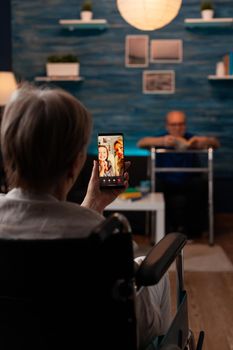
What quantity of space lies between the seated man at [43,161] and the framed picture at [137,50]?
5017mm

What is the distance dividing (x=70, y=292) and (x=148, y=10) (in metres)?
3.37

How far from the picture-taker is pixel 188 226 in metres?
5.21

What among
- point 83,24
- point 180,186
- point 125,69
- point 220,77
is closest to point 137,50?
point 125,69

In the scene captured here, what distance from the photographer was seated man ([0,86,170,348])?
1.19 metres

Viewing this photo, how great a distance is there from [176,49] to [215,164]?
4.20 feet

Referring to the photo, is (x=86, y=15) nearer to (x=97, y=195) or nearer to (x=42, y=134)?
(x=97, y=195)

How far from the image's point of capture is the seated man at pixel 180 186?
5141 mm

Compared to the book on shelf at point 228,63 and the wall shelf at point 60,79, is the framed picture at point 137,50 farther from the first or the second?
the book on shelf at point 228,63

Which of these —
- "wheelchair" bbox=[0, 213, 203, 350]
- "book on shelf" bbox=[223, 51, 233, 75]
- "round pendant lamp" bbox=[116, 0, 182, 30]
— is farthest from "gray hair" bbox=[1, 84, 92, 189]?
"book on shelf" bbox=[223, 51, 233, 75]

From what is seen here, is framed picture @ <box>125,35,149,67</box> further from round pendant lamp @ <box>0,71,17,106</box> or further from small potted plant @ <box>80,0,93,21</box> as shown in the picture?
round pendant lamp @ <box>0,71,17,106</box>

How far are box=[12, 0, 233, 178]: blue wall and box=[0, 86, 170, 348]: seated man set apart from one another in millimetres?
4950

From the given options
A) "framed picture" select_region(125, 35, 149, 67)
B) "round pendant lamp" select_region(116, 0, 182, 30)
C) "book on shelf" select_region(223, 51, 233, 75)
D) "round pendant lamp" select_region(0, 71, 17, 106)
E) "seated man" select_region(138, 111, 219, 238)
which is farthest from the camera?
"framed picture" select_region(125, 35, 149, 67)

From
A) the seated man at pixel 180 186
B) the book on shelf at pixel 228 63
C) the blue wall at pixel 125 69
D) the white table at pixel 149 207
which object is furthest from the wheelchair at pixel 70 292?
the blue wall at pixel 125 69

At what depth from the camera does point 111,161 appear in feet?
5.78
